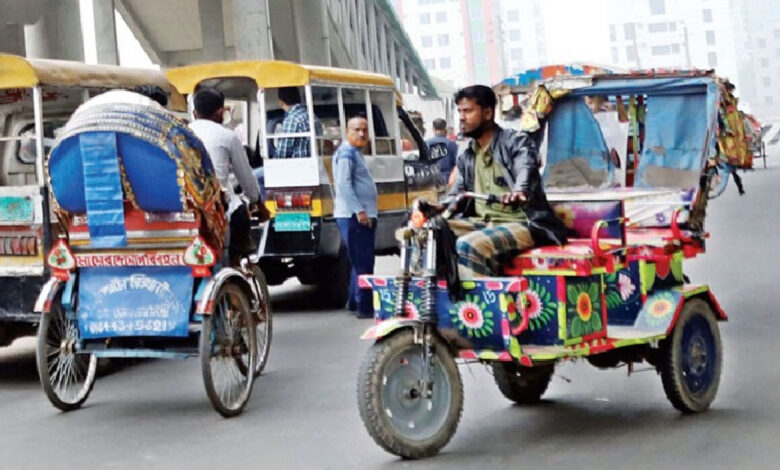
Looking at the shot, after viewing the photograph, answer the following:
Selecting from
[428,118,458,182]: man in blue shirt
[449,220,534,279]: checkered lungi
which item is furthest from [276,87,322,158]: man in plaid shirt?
[449,220,534,279]: checkered lungi

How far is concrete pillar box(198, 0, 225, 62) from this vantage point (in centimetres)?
5000

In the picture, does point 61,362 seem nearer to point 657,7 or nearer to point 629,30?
point 629,30

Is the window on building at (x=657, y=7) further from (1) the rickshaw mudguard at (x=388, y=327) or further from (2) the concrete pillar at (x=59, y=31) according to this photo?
(1) the rickshaw mudguard at (x=388, y=327)

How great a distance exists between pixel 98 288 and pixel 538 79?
19.8 feet

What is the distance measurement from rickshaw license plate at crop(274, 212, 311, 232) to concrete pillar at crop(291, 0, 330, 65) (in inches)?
1361

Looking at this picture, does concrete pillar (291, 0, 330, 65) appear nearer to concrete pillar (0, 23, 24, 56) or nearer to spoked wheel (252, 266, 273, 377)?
concrete pillar (0, 23, 24, 56)

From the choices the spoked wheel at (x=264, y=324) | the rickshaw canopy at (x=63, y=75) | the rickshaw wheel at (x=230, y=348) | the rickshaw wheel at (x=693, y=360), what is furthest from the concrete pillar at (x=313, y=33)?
the rickshaw wheel at (x=693, y=360)

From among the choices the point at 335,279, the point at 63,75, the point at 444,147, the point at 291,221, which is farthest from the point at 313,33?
the point at 63,75

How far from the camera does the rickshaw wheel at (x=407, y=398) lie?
22.8 ft

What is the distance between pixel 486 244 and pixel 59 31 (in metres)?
36.2

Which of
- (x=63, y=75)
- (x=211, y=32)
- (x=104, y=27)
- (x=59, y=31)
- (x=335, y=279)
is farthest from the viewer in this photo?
(x=211, y=32)

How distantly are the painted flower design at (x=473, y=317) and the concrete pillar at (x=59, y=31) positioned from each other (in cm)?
3601

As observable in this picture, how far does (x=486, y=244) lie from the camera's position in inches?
293

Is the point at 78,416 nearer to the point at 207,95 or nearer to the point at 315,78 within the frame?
the point at 207,95
